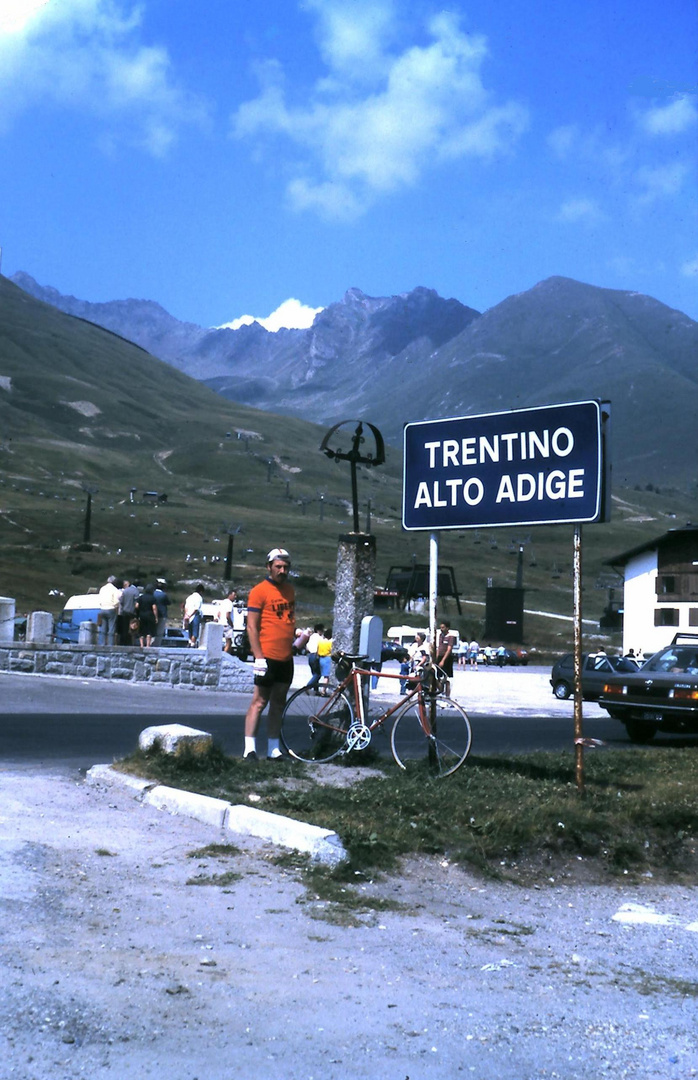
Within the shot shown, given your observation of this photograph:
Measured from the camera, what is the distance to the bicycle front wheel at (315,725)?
34.3 feet

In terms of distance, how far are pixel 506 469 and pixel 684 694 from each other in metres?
8.61

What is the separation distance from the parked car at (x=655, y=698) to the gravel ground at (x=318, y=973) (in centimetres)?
1037

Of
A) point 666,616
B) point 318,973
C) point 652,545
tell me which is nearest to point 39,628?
point 318,973

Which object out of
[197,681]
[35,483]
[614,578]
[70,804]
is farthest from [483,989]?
[35,483]

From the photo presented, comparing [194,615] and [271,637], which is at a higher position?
[194,615]

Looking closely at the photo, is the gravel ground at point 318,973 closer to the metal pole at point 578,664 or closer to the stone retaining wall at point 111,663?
the metal pole at point 578,664

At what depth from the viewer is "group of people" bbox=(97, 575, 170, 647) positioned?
959 inches

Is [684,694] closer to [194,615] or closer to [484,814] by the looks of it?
[484,814]

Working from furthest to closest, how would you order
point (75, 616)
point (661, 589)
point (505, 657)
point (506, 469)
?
point (661, 589)
point (505, 657)
point (75, 616)
point (506, 469)

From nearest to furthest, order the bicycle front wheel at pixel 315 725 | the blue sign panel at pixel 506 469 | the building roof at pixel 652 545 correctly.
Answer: the blue sign panel at pixel 506 469, the bicycle front wheel at pixel 315 725, the building roof at pixel 652 545

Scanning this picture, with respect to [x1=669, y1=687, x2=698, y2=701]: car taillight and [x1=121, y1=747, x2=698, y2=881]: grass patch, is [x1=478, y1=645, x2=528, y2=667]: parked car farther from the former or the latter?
[x1=121, y1=747, x2=698, y2=881]: grass patch

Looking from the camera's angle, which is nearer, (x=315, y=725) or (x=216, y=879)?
(x=216, y=879)

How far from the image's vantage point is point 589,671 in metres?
25.9

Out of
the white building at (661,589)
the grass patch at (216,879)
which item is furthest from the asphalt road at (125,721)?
the white building at (661,589)
